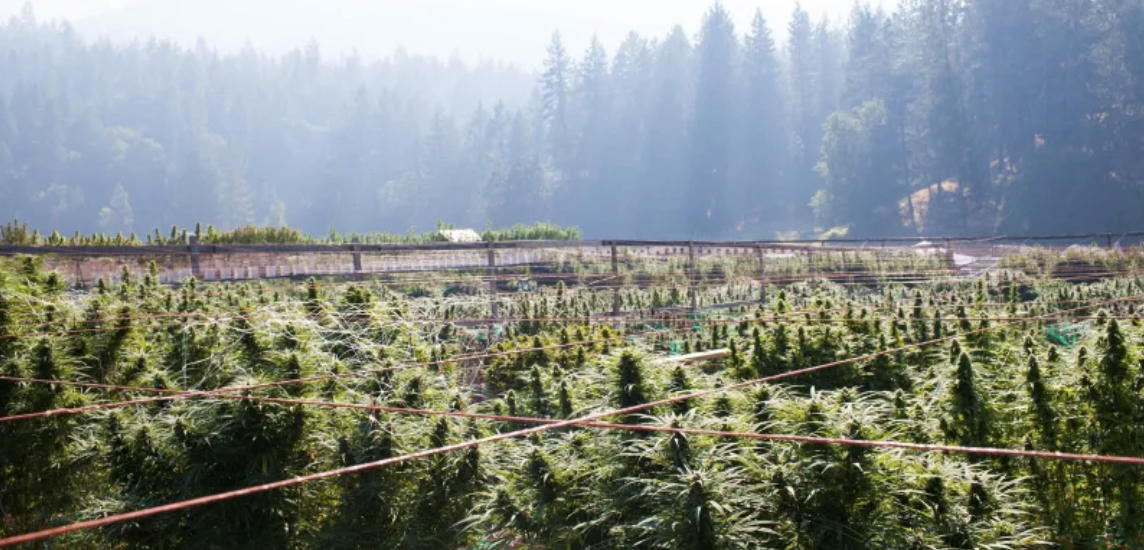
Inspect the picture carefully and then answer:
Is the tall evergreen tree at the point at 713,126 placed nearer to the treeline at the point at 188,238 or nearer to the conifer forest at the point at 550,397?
the conifer forest at the point at 550,397

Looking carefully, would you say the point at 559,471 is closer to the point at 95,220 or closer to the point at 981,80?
the point at 981,80

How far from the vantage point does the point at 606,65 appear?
→ 101875mm

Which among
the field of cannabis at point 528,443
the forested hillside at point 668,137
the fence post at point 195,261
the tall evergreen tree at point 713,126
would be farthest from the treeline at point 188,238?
the tall evergreen tree at point 713,126

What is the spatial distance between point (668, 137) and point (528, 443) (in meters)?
83.8

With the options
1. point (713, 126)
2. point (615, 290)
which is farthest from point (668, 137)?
point (615, 290)

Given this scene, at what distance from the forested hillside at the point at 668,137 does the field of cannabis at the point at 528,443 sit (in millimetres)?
50823

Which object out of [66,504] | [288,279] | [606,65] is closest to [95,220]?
[606,65]

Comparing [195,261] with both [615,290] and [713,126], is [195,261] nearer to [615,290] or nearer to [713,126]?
[615,290]

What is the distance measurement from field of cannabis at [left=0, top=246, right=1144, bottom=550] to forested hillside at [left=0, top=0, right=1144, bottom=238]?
5082cm

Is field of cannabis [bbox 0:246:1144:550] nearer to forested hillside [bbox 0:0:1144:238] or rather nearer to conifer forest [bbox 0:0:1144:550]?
conifer forest [bbox 0:0:1144:550]

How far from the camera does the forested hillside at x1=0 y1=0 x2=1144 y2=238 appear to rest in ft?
171

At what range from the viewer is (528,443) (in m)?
3.87

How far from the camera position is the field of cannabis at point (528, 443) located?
2.97 m

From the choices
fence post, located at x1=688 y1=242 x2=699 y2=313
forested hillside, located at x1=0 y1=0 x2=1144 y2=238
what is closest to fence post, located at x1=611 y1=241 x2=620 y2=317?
fence post, located at x1=688 y1=242 x2=699 y2=313
